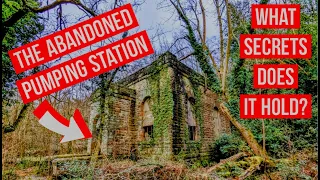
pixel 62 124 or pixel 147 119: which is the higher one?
pixel 62 124

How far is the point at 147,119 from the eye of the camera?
10641 millimetres

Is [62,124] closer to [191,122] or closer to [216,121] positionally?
[191,122]

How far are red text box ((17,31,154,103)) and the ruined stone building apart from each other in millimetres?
4651

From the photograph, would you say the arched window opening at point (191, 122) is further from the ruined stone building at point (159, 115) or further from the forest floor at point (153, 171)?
the forest floor at point (153, 171)

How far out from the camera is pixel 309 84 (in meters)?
8.83

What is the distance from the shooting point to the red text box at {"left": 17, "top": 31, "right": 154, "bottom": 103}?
4.56m

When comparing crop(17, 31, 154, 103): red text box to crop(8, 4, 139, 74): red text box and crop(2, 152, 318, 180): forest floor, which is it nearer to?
crop(8, 4, 139, 74): red text box

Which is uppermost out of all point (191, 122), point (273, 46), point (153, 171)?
point (273, 46)

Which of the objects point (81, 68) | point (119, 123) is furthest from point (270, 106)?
point (119, 123)

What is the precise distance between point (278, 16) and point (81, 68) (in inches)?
178

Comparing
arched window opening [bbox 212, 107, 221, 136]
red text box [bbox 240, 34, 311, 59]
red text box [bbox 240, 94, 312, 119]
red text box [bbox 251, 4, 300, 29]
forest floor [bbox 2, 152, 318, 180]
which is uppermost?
red text box [bbox 251, 4, 300, 29]

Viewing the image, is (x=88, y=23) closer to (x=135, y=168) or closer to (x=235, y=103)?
(x=135, y=168)

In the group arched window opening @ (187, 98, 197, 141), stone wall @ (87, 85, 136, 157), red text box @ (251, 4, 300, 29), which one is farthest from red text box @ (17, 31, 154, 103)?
arched window opening @ (187, 98, 197, 141)

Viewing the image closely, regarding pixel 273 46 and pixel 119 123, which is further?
pixel 119 123
